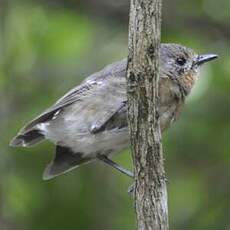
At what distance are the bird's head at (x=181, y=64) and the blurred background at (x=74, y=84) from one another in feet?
4.08

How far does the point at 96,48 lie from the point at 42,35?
0.64m

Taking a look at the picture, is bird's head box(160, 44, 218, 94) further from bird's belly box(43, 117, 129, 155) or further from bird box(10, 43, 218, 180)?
bird's belly box(43, 117, 129, 155)

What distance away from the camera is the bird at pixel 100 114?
5.69 meters

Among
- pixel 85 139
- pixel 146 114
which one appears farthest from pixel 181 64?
pixel 146 114

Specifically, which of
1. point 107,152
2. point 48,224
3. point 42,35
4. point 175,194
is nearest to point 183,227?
point 175,194

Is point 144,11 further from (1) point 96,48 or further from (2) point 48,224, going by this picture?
(1) point 96,48

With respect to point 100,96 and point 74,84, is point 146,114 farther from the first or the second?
point 74,84

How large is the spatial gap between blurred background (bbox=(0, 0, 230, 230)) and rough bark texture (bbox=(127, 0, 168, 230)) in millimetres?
2655

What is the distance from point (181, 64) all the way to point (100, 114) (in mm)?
726

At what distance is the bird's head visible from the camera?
589cm

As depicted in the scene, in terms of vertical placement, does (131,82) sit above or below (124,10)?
below

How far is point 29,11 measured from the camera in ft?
25.9

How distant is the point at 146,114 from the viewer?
4.29 meters

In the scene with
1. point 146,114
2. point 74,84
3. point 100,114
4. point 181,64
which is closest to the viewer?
point 146,114
